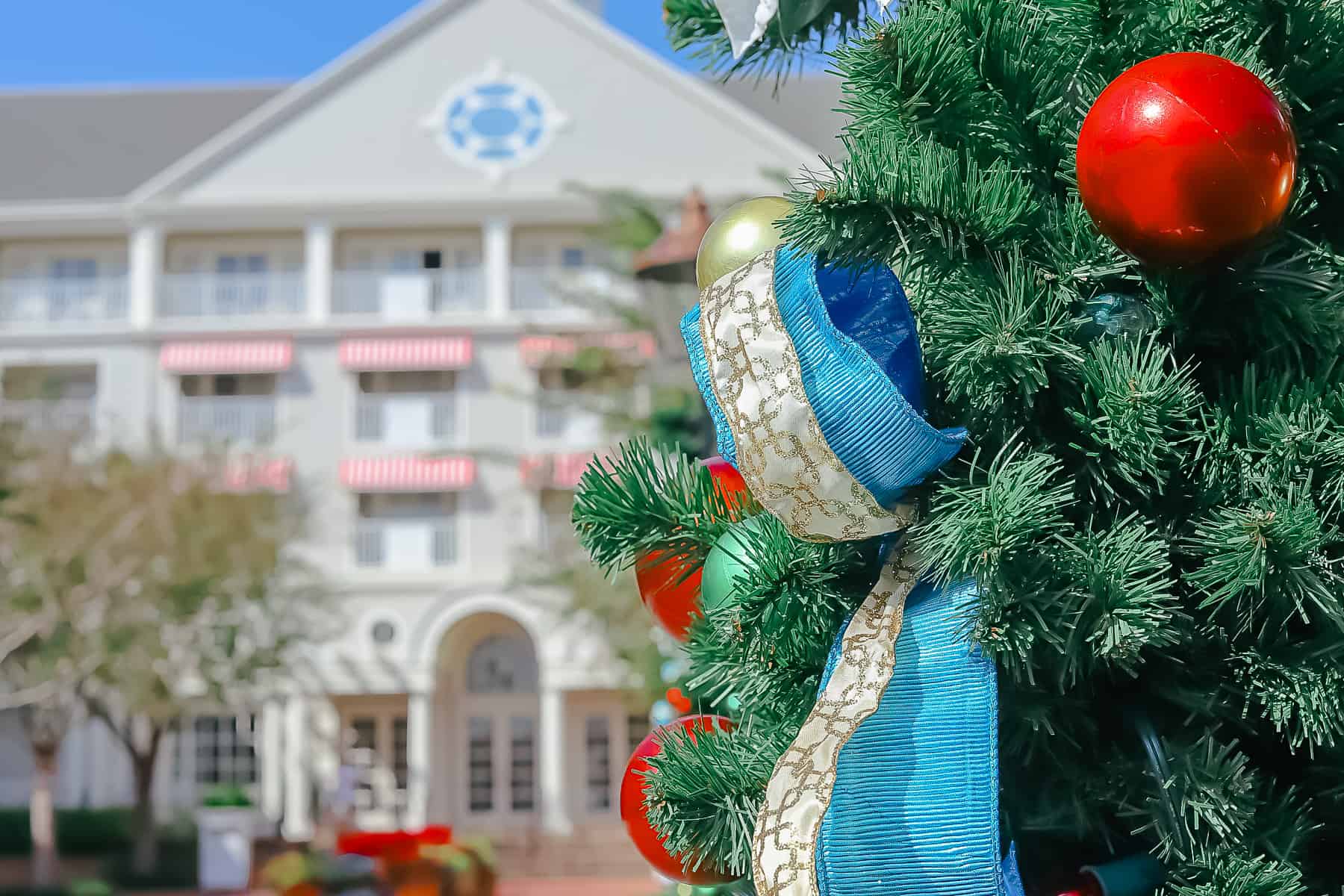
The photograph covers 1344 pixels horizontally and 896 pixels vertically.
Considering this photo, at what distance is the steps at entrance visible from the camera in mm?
19859

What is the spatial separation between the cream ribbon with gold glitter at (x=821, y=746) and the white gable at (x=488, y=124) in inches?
915

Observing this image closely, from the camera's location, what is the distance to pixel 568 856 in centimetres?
2033

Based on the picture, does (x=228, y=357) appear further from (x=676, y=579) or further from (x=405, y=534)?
(x=676, y=579)

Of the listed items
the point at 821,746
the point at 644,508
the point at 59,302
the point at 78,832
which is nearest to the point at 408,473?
the point at 59,302

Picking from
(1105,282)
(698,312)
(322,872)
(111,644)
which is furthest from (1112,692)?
(111,644)

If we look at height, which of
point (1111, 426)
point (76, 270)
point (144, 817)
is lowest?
point (144, 817)

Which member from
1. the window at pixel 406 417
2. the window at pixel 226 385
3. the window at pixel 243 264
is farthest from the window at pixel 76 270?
the window at pixel 406 417

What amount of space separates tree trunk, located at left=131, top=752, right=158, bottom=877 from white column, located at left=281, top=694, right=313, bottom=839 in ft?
11.7

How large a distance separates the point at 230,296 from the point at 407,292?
3.03 metres

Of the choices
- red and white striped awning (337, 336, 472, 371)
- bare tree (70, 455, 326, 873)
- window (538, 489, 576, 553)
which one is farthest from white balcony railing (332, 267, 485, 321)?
bare tree (70, 455, 326, 873)

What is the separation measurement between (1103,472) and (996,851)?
1.13ft

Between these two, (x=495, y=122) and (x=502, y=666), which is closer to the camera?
(x=495, y=122)

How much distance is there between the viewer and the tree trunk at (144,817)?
62.7 ft

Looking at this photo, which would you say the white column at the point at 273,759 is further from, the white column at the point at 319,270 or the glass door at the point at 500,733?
the white column at the point at 319,270
